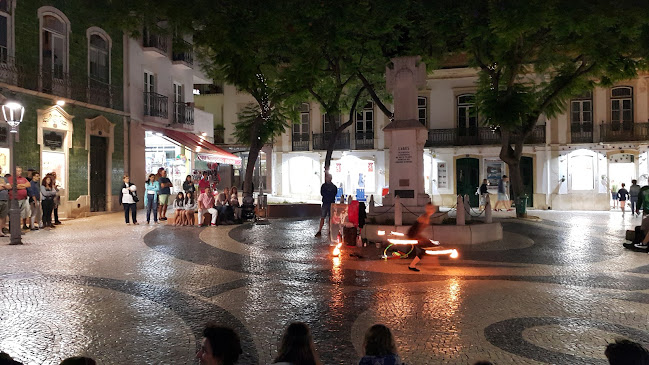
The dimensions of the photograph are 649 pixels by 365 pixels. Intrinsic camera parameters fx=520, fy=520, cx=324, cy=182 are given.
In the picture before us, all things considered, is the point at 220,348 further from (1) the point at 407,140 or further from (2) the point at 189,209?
(2) the point at 189,209

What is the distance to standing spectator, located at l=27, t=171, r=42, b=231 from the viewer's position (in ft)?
52.0

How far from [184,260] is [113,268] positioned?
147cm

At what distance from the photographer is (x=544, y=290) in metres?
8.06

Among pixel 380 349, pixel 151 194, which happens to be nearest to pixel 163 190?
pixel 151 194

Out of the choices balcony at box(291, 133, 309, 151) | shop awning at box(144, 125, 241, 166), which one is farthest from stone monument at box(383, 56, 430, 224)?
balcony at box(291, 133, 309, 151)

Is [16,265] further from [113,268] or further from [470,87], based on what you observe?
[470,87]

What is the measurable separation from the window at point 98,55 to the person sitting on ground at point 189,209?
7.70m

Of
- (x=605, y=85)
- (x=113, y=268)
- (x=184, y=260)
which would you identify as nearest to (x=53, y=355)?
(x=113, y=268)

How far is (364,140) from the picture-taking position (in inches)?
1359

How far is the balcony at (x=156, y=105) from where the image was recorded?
25125 millimetres

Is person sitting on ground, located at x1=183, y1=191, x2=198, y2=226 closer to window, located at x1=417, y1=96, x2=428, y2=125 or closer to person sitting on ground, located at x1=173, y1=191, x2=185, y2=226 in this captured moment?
person sitting on ground, located at x1=173, y1=191, x2=185, y2=226

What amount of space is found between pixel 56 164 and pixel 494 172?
951 inches

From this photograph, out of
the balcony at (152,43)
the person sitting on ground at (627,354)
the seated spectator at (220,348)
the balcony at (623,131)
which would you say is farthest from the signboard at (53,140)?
the balcony at (623,131)

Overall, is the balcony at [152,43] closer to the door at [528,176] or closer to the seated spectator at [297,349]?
the door at [528,176]
